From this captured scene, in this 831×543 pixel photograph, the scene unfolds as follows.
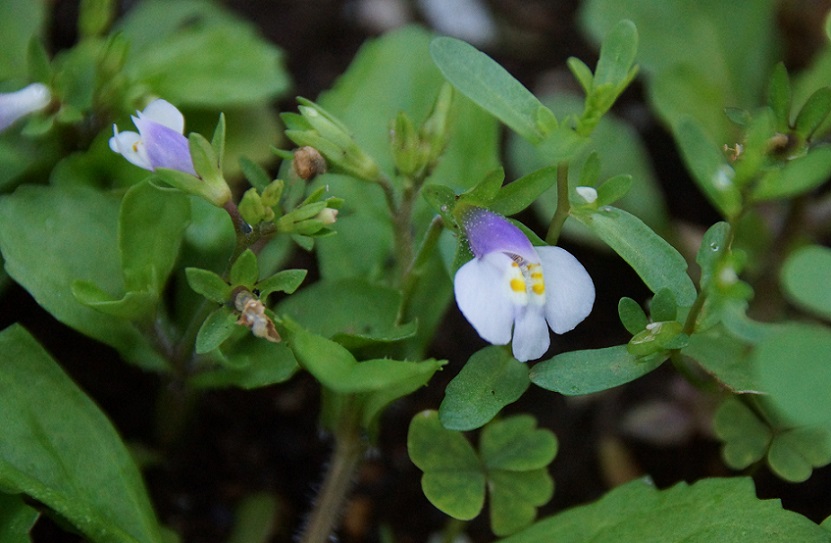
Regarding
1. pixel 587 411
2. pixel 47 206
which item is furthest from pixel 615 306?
pixel 47 206

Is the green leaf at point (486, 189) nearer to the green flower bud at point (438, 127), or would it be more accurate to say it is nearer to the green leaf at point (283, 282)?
the green flower bud at point (438, 127)

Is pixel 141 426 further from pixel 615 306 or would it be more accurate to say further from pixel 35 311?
pixel 615 306

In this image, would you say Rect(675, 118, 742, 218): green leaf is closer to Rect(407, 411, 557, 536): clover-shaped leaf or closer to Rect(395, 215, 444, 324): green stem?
Rect(395, 215, 444, 324): green stem

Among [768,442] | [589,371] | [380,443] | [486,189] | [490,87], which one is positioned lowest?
[380,443]

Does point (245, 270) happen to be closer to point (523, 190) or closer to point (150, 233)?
point (150, 233)

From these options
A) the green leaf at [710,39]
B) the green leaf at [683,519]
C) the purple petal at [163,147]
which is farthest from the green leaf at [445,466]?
the green leaf at [710,39]

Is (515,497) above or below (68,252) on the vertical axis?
below

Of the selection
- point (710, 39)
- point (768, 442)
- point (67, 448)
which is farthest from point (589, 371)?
point (710, 39)
